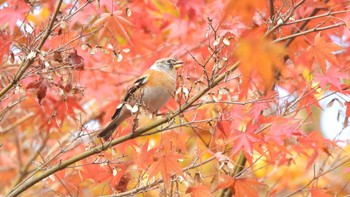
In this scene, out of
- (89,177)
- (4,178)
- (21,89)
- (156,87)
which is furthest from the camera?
(4,178)

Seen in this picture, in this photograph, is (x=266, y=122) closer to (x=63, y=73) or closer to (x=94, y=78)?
(x=63, y=73)

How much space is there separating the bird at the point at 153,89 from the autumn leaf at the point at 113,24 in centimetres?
58

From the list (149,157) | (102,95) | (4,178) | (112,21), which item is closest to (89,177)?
(149,157)

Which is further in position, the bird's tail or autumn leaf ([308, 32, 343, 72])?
the bird's tail

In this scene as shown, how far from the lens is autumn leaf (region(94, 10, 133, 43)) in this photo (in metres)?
3.18

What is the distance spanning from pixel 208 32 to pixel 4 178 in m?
4.34

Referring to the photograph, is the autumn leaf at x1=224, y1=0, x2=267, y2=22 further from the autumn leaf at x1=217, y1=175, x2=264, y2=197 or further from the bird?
the bird

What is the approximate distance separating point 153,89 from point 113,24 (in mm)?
809

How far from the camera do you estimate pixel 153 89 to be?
3.89 m

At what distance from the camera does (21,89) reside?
290 cm

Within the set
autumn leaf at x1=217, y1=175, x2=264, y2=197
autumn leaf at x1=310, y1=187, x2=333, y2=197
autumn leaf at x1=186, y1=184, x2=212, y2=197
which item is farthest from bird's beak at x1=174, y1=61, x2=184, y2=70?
autumn leaf at x1=310, y1=187, x2=333, y2=197

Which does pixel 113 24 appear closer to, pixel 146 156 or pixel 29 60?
pixel 29 60

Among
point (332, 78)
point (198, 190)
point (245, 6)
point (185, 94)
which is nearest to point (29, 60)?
point (185, 94)

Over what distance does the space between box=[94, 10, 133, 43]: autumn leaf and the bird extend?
22.9 inches
